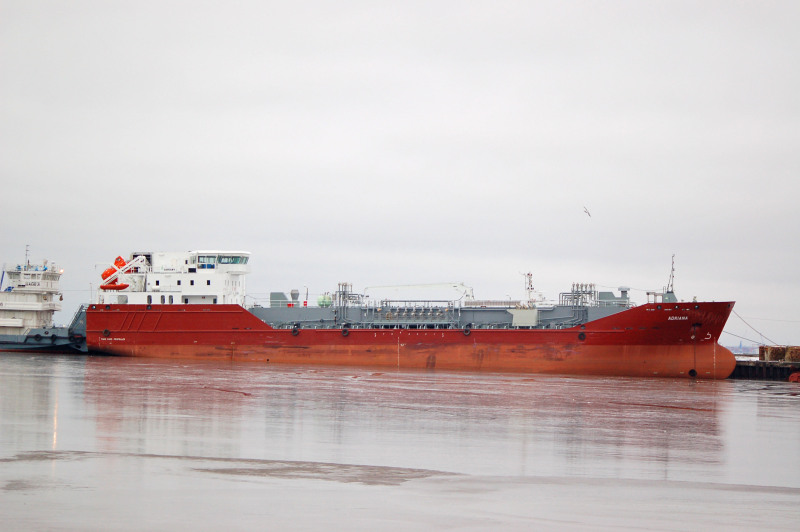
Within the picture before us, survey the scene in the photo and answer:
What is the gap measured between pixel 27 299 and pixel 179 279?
13467 millimetres

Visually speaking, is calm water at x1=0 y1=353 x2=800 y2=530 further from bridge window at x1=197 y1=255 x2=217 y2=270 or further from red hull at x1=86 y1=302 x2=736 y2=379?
bridge window at x1=197 y1=255 x2=217 y2=270

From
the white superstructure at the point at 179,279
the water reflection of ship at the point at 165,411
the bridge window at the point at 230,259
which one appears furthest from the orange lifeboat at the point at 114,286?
the water reflection of ship at the point at 165,411

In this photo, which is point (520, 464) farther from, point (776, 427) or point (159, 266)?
point (159, 266)

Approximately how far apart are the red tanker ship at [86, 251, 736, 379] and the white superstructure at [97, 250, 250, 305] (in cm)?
6

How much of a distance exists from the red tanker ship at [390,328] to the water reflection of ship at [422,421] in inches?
285

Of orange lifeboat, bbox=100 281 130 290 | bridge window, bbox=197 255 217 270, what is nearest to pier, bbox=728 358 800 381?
bridge window, bbox=197 255 217 270

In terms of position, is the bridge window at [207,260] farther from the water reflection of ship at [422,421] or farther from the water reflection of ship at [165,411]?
the water reflection of ship at [422,421]

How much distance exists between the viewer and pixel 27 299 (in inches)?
2323

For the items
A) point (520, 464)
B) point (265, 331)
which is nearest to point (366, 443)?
point (520, 464)

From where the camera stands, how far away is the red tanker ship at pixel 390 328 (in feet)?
145

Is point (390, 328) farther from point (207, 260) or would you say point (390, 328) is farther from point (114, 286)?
point (114, 286)

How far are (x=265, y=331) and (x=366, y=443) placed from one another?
112 ft

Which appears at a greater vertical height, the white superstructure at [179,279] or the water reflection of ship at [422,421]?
the white superstructure at [179,279]

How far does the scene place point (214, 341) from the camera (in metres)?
50.7
